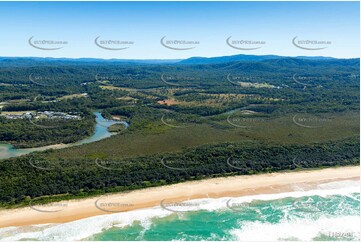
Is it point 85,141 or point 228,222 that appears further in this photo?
point 85,141

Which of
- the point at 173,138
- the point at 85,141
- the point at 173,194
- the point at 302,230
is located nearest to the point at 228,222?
the point at 302,230

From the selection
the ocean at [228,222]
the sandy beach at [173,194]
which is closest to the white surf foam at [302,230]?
the ocean at [228,222]

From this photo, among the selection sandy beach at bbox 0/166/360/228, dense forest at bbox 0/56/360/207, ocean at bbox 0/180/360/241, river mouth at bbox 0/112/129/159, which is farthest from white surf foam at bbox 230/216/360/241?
river mouth at bbox 0/112/129/159

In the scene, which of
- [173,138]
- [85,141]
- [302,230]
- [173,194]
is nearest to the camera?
[302,230]

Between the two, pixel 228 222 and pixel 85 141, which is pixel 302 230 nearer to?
pixel 228 222

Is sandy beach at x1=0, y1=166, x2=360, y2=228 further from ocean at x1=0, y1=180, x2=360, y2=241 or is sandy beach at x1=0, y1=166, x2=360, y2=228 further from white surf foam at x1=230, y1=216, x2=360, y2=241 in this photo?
white surf foam at x1=230, y1=216, x2=360, y2=241

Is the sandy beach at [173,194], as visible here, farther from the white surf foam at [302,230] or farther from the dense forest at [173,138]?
the white surf foam at [302,230]
